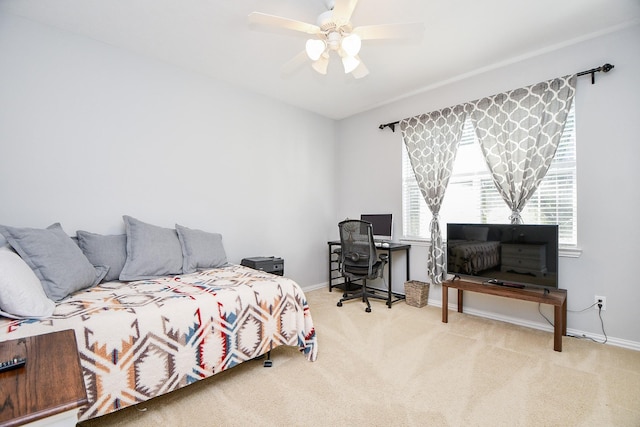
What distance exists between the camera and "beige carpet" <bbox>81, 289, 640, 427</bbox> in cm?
169

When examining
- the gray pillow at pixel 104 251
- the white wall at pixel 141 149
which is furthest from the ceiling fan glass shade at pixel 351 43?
the gray pillow at pixel 104 251

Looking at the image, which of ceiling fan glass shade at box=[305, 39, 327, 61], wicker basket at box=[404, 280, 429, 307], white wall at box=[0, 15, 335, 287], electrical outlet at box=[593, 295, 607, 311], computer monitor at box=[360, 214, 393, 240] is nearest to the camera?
ceiling fan glass shade at box=[305, 39, 327, 61]

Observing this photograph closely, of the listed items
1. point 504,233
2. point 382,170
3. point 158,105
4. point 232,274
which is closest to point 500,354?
point 504,233

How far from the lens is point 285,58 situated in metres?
3.02

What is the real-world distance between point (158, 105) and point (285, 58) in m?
1.38

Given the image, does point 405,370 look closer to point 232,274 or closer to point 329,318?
point 329,318

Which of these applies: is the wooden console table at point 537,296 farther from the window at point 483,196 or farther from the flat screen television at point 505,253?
the window at point 483,196

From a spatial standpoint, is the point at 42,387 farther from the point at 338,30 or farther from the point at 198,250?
the point at 338,30

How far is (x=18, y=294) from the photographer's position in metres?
1.56

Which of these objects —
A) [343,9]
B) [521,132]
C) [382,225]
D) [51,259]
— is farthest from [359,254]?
[51,259]

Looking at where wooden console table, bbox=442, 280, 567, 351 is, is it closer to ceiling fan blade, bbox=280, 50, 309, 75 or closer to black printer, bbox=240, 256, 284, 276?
black printer, bbox=240, 256, 284, 276

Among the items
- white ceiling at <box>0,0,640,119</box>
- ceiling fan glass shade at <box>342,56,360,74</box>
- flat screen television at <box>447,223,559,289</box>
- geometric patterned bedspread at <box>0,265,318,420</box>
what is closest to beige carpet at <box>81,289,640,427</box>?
geometric patterned bedspread at <box>0,265,318,420</box>

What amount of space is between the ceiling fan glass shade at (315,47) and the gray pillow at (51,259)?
2.23m

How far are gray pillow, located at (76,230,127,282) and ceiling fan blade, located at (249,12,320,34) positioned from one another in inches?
82.4
